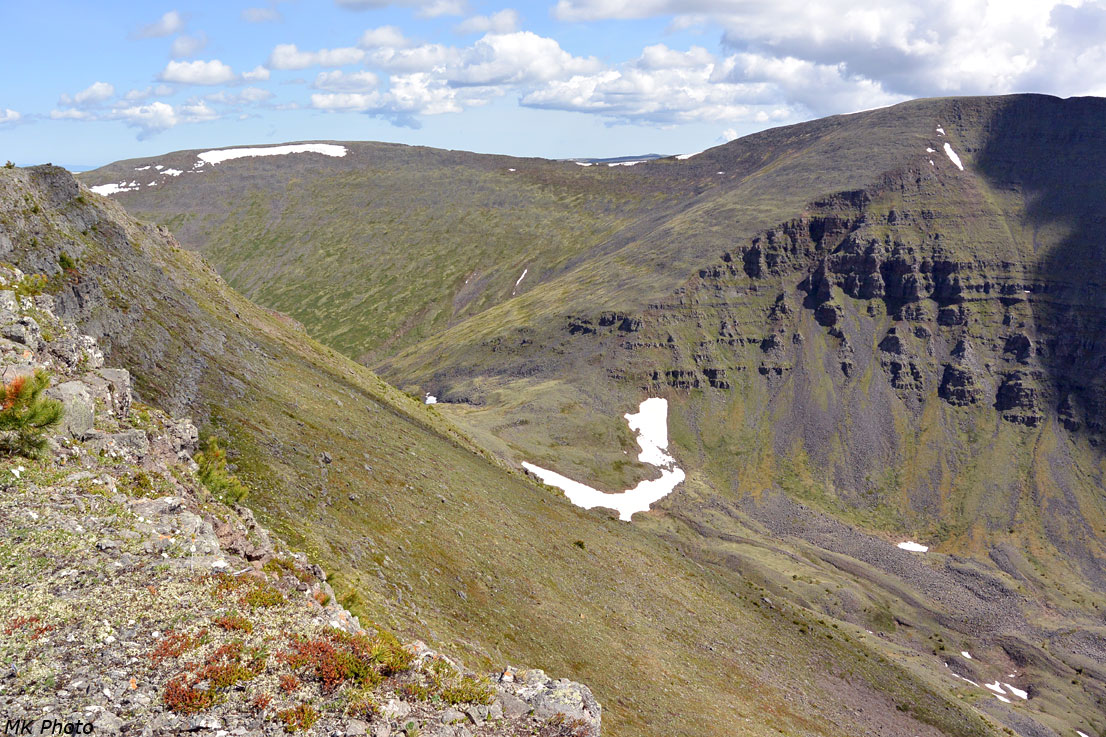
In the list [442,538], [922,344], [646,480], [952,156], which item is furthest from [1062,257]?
[442,538]

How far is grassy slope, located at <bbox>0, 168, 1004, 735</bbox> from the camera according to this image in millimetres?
32031

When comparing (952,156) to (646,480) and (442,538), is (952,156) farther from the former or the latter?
(442,538)

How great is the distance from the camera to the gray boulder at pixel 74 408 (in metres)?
19.4

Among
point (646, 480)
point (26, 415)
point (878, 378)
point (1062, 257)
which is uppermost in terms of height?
point (1062, 257)

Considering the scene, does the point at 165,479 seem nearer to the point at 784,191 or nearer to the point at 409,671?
the point at 409,671

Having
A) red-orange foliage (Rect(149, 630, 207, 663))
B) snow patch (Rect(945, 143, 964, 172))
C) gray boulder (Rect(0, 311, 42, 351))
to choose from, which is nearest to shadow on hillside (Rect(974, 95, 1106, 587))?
snow patch (Rect(945, 143, 964, 172))

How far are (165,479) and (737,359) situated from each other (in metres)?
133

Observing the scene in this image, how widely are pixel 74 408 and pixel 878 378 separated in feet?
475

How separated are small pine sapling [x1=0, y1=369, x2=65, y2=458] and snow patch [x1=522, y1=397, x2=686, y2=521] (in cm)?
6631

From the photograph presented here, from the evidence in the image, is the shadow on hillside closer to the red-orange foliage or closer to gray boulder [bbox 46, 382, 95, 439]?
the red-orange foliage

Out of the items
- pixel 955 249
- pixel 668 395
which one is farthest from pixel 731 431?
pixel 955 249

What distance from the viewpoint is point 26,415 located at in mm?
17641

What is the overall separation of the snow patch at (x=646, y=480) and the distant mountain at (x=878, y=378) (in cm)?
210

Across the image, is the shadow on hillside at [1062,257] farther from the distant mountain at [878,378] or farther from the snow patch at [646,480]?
the snow patch at [646,480]
